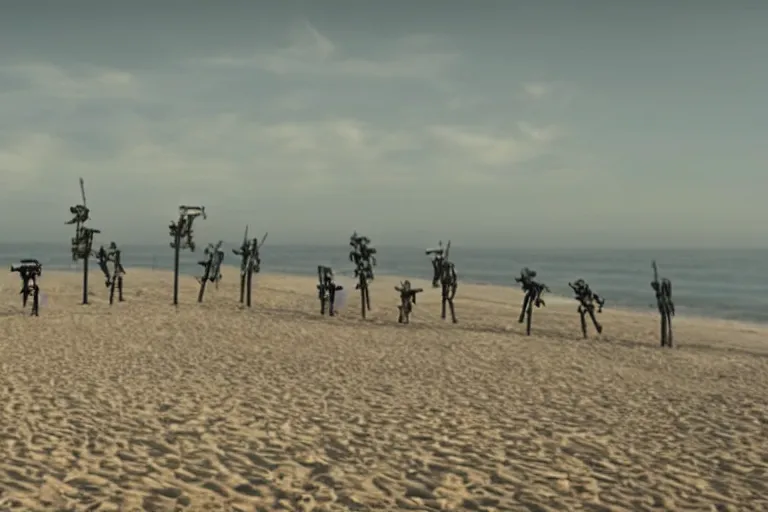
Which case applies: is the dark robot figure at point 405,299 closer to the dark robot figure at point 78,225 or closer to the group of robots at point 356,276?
the group of robots at point 356,276

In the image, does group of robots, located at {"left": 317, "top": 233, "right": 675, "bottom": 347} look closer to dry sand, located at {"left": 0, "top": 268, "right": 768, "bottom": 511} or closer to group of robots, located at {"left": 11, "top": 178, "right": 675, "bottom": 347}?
group of robots, located at {"left": 11, "top": 178, "right": 675, "bottom": 347}

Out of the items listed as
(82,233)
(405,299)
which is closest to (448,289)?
(405,299)

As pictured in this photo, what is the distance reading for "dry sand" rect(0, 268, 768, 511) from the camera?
310 inches

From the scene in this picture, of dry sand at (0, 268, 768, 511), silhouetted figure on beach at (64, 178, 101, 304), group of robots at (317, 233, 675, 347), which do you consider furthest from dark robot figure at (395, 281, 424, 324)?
silhouetted figure on beach at (64, 178, 101, 304)

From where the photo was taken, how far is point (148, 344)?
59.5 ft

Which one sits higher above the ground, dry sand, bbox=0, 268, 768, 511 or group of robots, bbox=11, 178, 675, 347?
group of robots, bbox=11, 178, 675, 347

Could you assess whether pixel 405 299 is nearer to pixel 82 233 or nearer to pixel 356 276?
pixel 356 276

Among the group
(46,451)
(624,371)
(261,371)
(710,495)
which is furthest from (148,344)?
(710,495)

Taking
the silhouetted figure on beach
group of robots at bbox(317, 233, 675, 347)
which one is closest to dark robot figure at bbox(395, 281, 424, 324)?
group of robots at bbox(317, 233, 675, 347)

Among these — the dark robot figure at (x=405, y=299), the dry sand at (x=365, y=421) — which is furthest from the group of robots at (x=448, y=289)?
the dry sand at (x=365, y=421)

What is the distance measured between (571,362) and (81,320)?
16672 millimetres

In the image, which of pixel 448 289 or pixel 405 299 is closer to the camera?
pixel 405 299

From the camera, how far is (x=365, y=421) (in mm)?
11016

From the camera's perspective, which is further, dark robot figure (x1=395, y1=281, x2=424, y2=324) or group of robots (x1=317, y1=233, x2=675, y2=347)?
dark robot figure (x1=395, y1=281, x2=424, y2=324)
